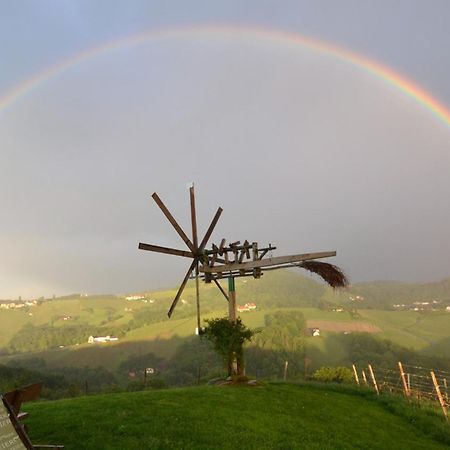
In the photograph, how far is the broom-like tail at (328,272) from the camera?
20125 millimetres

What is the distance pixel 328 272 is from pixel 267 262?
2.84m

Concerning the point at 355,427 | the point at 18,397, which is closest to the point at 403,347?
the point at 355,427

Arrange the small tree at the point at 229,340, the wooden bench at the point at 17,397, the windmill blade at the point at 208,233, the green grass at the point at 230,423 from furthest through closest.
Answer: the windmill blade at the point at 208,233
the small tree at the point at 229,340
the green grass at the point at 230,423
the wooden bench at the point at 17,397

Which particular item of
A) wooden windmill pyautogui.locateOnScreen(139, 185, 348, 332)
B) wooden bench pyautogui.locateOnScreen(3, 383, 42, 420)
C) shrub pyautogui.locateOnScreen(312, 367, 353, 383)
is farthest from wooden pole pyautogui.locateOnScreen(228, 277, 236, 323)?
shrub pyautogui.locateOnScreen(312, 367, 353, 383)

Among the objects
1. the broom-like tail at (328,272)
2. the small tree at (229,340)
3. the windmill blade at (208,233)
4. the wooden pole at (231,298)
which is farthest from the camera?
the windmill blade at (208,233)

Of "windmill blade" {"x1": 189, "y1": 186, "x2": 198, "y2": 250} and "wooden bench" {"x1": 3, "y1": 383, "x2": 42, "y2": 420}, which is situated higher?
"windmill blade" {"x1": 189, "y1": 186, "x2": 198, "y2": 250}

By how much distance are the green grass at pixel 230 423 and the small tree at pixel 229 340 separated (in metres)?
1.79

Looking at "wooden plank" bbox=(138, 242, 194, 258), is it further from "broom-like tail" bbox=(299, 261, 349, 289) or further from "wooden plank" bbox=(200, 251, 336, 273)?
"broom-like tail" bbox=(299, 261, 349, 289)

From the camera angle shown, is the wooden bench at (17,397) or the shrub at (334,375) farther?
the shrub at (334,375)

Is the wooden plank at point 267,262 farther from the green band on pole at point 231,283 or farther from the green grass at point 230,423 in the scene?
the green grass at point 230,423

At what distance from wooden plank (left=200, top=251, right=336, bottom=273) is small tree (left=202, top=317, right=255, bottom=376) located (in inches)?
101

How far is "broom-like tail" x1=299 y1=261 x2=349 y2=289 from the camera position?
792 inches

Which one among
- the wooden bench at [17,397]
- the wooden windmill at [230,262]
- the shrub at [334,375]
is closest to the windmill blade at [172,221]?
the wooden windmill at [230,262]

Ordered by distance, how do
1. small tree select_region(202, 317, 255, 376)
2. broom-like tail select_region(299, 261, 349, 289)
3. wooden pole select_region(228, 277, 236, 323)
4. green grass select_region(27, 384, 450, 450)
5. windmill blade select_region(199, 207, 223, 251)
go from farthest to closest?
windmill blade select_region(199, 207, 223, 251)
wooden pole select_region(228, 277, 236, 323)
small tree select_region(202, 317, 255, 376)
broom-like tail select_region(299, 261, 349, 289)
green grass select_region(27, 384, 450, 450)
